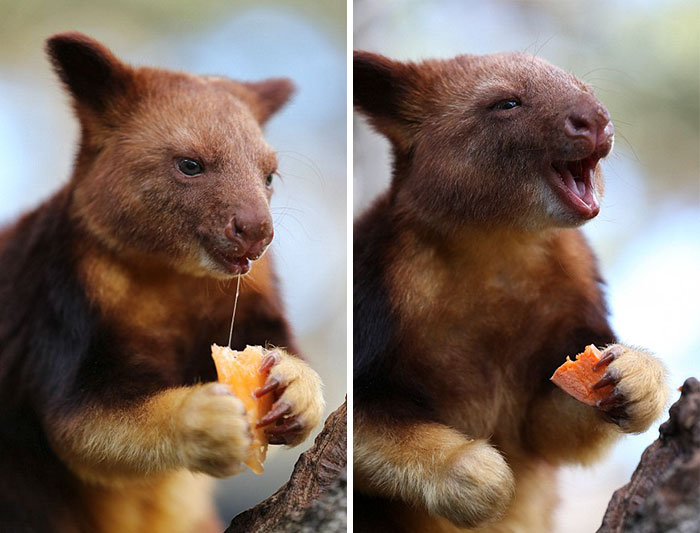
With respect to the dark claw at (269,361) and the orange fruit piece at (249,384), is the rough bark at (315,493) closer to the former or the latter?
the orange fruit piece at (249,384)

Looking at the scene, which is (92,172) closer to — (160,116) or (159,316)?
(160,116)

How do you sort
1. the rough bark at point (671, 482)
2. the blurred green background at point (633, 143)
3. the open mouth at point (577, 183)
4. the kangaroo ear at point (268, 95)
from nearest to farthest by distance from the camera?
the rough bark at point (671, 482) → the open mouth at point (577, 183) → the blurred green background at point (633, 143) → the kangaroo ear at point (268, 95)

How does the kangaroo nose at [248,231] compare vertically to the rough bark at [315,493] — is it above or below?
above

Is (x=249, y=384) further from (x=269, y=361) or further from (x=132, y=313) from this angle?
(x=132, y=313)

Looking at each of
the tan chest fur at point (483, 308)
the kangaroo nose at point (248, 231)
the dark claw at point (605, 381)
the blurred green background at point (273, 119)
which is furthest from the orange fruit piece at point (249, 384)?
the dark claw at point (605, 381)

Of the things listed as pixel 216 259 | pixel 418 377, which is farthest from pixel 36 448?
pixel 418 377

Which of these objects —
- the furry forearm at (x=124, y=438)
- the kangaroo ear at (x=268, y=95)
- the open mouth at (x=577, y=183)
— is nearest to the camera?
the furry forearm at (x=124, y=438)

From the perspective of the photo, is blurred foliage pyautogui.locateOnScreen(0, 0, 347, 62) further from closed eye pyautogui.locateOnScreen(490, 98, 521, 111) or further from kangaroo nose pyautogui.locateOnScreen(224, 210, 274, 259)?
closed eye pyautogui.locateOnScreen(490, 98, 521, 111)

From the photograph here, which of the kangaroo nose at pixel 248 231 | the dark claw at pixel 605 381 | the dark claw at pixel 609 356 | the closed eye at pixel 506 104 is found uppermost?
the closed eye at pixel 506 104
